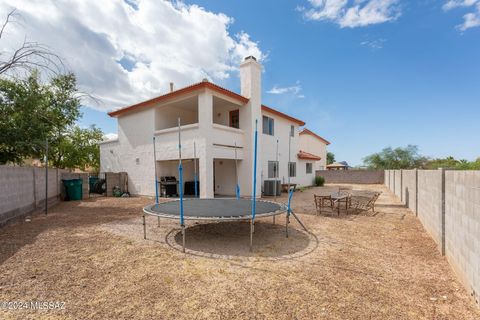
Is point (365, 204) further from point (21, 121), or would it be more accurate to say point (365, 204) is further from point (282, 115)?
point (21, 121)

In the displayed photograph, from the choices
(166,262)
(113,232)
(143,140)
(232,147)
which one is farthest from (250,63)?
(166,262)

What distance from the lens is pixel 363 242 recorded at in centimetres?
594

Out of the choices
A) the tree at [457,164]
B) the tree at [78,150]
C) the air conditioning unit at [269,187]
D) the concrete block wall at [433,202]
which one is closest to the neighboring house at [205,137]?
the air conditioning unit at [269,187]

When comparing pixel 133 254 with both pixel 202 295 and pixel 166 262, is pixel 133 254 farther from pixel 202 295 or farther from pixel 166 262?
pixel 202 295

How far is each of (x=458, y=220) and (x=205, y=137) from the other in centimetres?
1022

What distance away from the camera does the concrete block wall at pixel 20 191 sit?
7559 millimetres

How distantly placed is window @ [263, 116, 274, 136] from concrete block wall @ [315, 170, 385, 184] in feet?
51.1

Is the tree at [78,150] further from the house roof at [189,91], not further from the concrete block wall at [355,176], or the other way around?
the concrete block wall at [355,176]

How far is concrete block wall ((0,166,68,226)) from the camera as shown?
298 inches

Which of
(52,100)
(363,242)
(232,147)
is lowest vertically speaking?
(363,242)

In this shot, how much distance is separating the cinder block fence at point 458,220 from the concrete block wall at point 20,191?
11.2 m

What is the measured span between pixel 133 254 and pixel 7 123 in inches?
375

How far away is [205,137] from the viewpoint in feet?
40.7

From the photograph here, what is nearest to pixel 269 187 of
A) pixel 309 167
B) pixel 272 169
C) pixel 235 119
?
pixel 272 169
